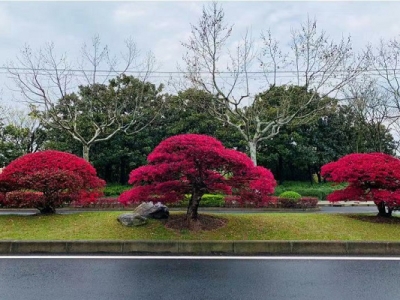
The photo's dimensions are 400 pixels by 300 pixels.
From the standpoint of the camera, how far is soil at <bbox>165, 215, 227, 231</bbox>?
7871mm

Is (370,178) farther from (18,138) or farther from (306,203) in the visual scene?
(18,138)

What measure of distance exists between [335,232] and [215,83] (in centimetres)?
1141

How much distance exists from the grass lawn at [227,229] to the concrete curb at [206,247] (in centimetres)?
30

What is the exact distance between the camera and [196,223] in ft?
26.2

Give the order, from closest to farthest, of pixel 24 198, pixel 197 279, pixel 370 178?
pixel 197 279 → pixel 370 178 → pixel 24 198

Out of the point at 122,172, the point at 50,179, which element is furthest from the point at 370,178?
the point at 122,172

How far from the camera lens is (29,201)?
29.9 feet

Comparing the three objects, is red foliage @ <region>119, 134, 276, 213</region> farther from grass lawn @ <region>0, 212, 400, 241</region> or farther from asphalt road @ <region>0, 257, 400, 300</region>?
asphalt road @ <region>0, 257, 400, 300</region>

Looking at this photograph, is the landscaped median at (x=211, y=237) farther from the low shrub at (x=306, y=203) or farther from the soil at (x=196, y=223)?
the low shrub at (x=306, y=203)

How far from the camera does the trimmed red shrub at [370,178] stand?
8234 mm

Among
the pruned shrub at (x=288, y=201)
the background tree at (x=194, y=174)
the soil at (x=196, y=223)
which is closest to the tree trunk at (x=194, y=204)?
the background tree at (x=194, y=174)

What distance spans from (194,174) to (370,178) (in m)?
4.23

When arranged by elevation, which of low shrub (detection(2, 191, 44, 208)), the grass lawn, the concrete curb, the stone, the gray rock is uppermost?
low shrub (detection(2, 191, 44, 208))

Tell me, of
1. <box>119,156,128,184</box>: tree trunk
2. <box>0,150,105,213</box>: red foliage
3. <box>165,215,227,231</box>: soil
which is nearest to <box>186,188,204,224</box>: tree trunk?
<box>165,215,227,231</box>: soil
